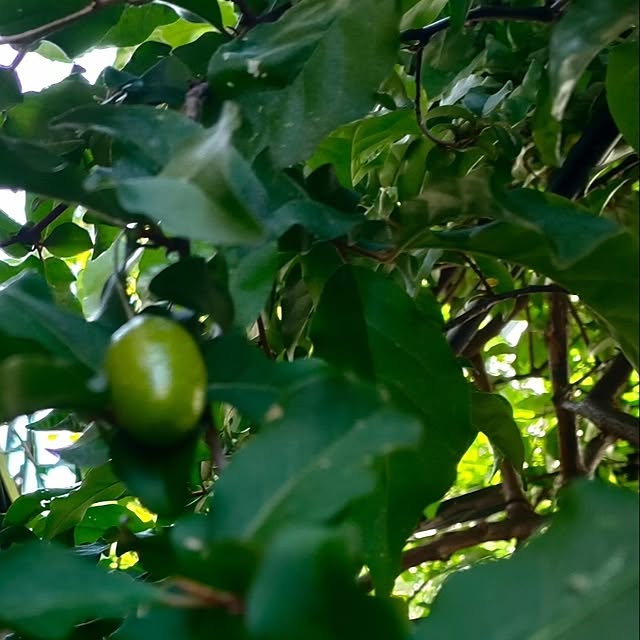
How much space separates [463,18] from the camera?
1.63 ft

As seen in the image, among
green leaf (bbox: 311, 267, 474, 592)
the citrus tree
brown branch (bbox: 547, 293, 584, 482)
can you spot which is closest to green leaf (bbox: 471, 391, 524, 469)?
the citrus tree

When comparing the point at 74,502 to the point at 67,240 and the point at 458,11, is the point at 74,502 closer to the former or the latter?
the point at 67,240

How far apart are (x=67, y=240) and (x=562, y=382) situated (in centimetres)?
57

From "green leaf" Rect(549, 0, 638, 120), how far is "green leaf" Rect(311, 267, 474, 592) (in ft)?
0.37

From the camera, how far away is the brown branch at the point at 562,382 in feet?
3.14

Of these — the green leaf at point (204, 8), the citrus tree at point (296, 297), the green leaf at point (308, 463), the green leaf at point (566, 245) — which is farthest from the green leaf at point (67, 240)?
the green leaf at point (308, 463)

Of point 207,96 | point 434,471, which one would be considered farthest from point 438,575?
point 207,96

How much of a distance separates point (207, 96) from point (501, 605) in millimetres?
257

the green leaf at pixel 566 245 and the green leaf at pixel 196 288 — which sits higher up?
the green leaf at pixel 196 288

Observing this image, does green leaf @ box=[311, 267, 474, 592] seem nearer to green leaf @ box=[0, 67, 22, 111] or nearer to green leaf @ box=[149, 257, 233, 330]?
green leaf @ box=[149, 257, 233, 330]

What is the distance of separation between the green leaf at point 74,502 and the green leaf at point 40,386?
340 millimetres

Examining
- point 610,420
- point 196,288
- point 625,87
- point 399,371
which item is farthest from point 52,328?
point 610,420

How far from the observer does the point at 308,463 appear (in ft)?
0.76

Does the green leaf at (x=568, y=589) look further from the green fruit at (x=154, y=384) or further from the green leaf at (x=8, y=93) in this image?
the green leaf at (x=8, y=93)
